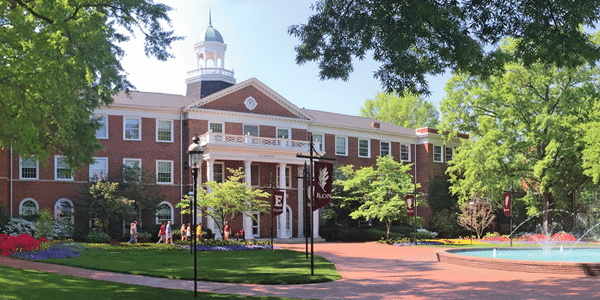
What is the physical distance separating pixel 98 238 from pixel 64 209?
5.17 meters

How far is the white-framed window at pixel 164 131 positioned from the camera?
141ft

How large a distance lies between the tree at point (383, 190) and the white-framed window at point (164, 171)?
13.1 meters

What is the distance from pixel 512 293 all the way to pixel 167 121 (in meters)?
33.1

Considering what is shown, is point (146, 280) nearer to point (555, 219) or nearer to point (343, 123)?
point (343, 123)

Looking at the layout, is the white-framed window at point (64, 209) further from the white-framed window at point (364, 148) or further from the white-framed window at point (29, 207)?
the white-framed window at point (364, 148)

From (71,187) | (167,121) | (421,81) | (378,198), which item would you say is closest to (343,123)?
(378,198)

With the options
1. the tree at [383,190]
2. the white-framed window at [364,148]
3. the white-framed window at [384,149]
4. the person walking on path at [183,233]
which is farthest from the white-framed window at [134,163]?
the white-framed window at [384,149]

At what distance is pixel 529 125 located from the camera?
44.8 metres

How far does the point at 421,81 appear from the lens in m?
13.3

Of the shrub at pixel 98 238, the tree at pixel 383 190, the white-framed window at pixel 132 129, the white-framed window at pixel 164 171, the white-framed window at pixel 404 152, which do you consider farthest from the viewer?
the white-framed window at pixel 404 152

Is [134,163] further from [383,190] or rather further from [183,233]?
[383,190]

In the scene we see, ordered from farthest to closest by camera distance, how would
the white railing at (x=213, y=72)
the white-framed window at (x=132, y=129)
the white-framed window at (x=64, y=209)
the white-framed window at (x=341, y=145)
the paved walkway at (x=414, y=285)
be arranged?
the white-framed window at (x=341, y=145) → the white railing at (x=213, y=72) → the white-framed window at (x=132, y=129) → the white-framed window at (x=64, y=209) → the paved walkway at (x=414, y=285)

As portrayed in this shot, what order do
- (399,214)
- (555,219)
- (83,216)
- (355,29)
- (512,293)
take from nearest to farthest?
(355,29), (512,293), (83,216), (399,214), (555,219)

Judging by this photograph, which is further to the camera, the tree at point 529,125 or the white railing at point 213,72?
the white railing at point 213,72
